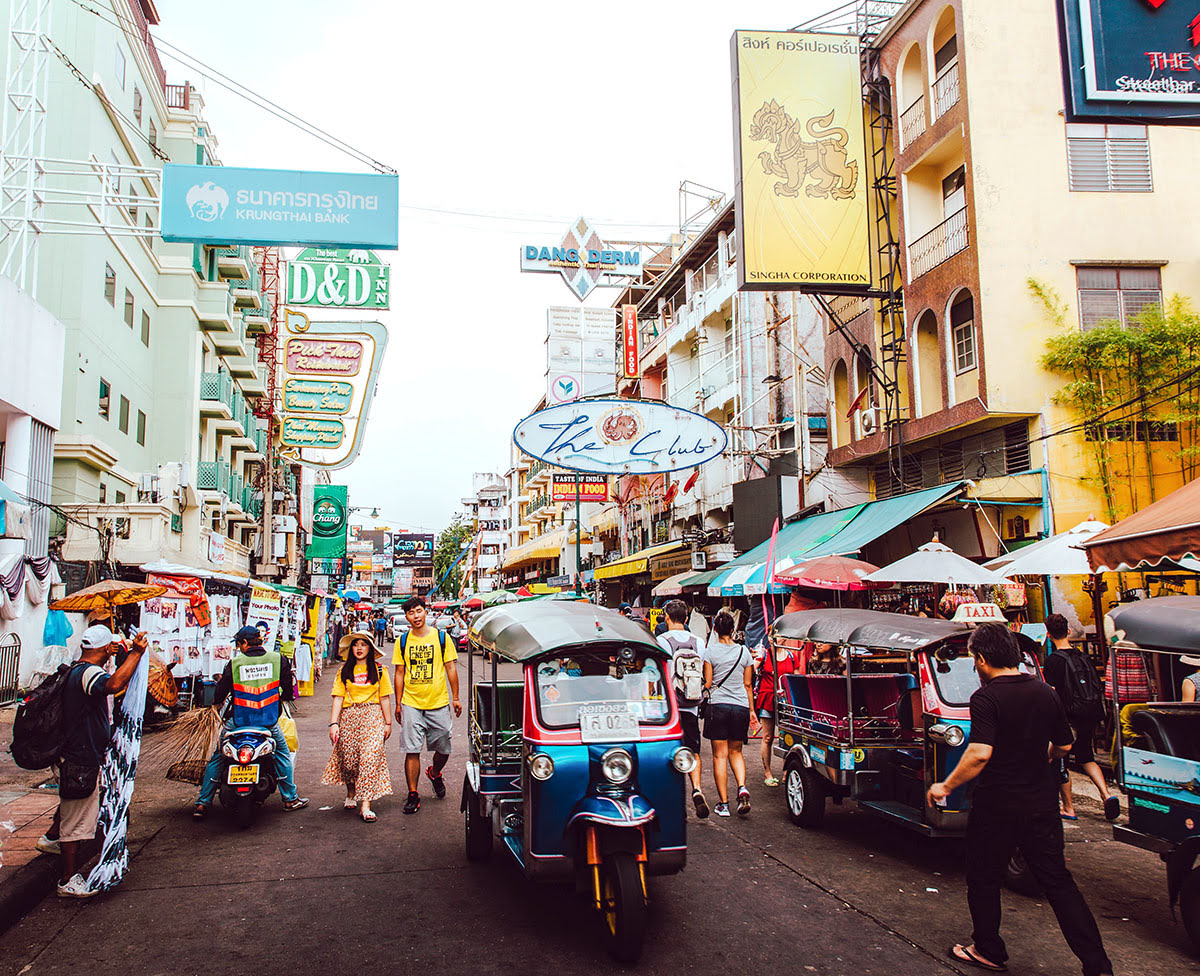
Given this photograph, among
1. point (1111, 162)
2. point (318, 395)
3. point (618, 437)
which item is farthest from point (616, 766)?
point (1111, 162)

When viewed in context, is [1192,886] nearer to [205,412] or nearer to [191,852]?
[191,852]

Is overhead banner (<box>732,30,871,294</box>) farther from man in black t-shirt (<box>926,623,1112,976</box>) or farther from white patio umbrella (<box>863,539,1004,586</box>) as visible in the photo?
man in black t-shirt (<box>926,623,1112,976</box>)

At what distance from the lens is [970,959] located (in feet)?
15.3

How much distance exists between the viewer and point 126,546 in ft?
61.0

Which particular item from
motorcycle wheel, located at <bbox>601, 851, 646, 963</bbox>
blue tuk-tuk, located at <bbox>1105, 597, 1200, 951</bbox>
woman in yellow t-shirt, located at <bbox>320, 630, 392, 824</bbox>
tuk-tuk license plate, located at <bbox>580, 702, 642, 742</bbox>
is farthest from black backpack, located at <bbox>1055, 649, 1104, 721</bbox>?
woman in yellow t-shirt, located at <bbox>320, 630, 392, 824</bbox>

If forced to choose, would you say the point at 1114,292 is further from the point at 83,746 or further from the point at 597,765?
the point at 83,746

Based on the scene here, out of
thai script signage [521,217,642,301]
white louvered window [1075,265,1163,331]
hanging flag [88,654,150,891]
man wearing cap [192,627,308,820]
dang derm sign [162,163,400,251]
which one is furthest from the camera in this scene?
thai script signage [521,217,642,301]

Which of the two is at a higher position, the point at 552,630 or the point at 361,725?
the point at 552,630

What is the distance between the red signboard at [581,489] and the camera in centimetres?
3107

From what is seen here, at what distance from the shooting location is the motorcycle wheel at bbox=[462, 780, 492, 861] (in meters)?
6.58

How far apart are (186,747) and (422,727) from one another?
2.34 metres

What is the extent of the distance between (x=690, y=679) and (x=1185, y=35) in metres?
7.34

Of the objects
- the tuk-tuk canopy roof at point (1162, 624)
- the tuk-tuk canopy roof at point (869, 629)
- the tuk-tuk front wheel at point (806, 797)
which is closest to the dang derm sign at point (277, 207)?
the tuk-tuk canopy roof at point (869, 629)

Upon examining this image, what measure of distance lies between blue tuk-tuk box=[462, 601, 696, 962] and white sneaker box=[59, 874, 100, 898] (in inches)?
101
